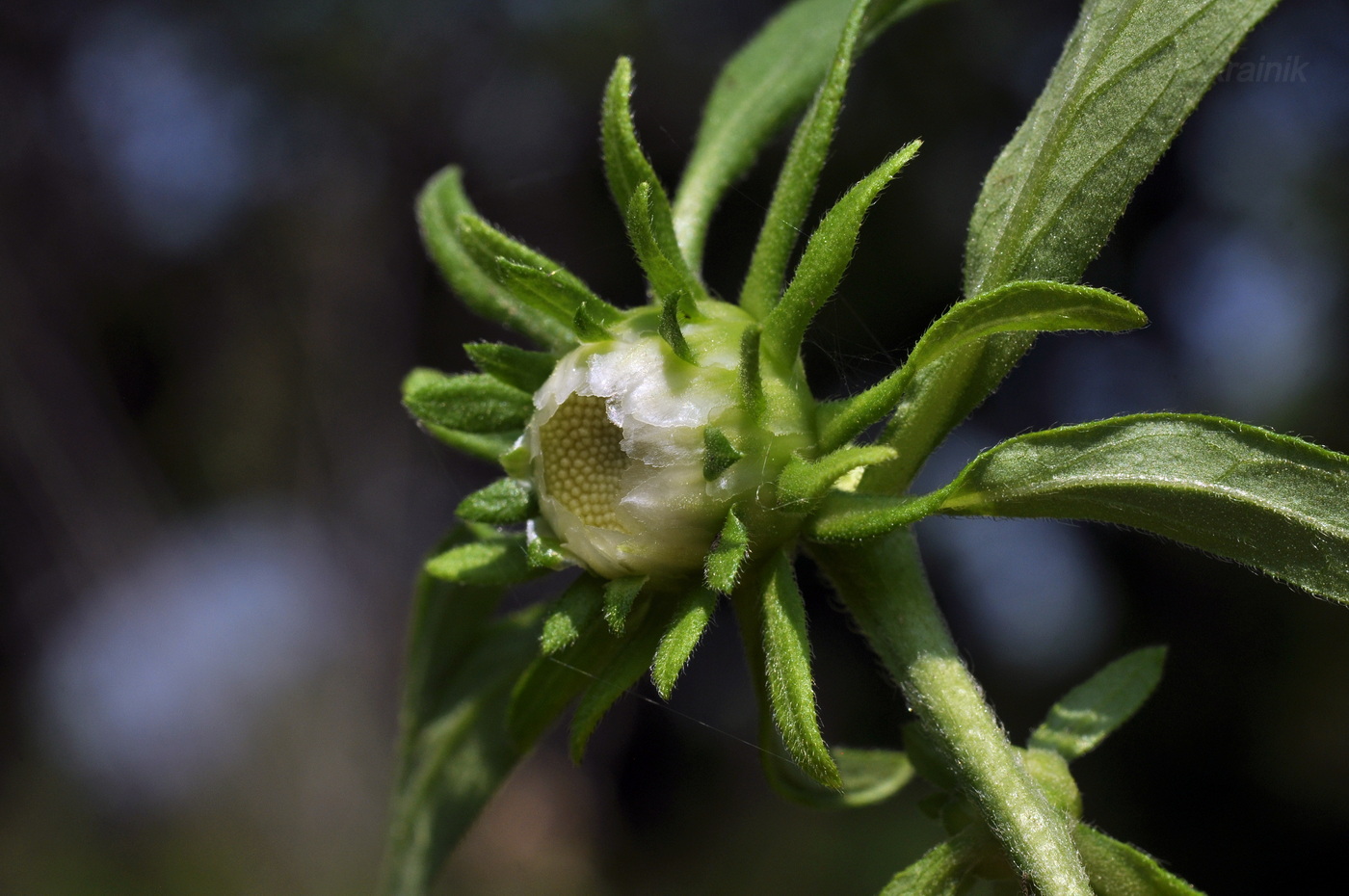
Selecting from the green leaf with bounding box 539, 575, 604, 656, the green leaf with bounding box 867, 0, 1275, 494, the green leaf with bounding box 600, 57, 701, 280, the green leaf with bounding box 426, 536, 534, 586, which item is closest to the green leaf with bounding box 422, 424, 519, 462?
the green leaf with bounding box 426, 536, 534, 586

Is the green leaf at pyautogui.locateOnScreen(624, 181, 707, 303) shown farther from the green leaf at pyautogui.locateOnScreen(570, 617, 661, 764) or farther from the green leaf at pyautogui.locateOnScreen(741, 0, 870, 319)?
the green leaf at pyautogui.locateOnScreen(570, 617, 661, 764)

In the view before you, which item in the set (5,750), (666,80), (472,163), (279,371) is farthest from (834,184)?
(5,750)

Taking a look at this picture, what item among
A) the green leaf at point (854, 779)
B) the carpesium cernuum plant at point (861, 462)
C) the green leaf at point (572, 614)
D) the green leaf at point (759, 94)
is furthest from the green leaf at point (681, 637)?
the green leaf at point (759, 94)

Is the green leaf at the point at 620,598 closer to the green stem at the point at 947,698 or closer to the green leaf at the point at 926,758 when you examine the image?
the green stem at the point at 947,698

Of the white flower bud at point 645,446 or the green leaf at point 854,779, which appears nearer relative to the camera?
the white flower bud at point 645,446

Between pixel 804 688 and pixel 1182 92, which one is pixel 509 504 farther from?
pixel 1182 92
